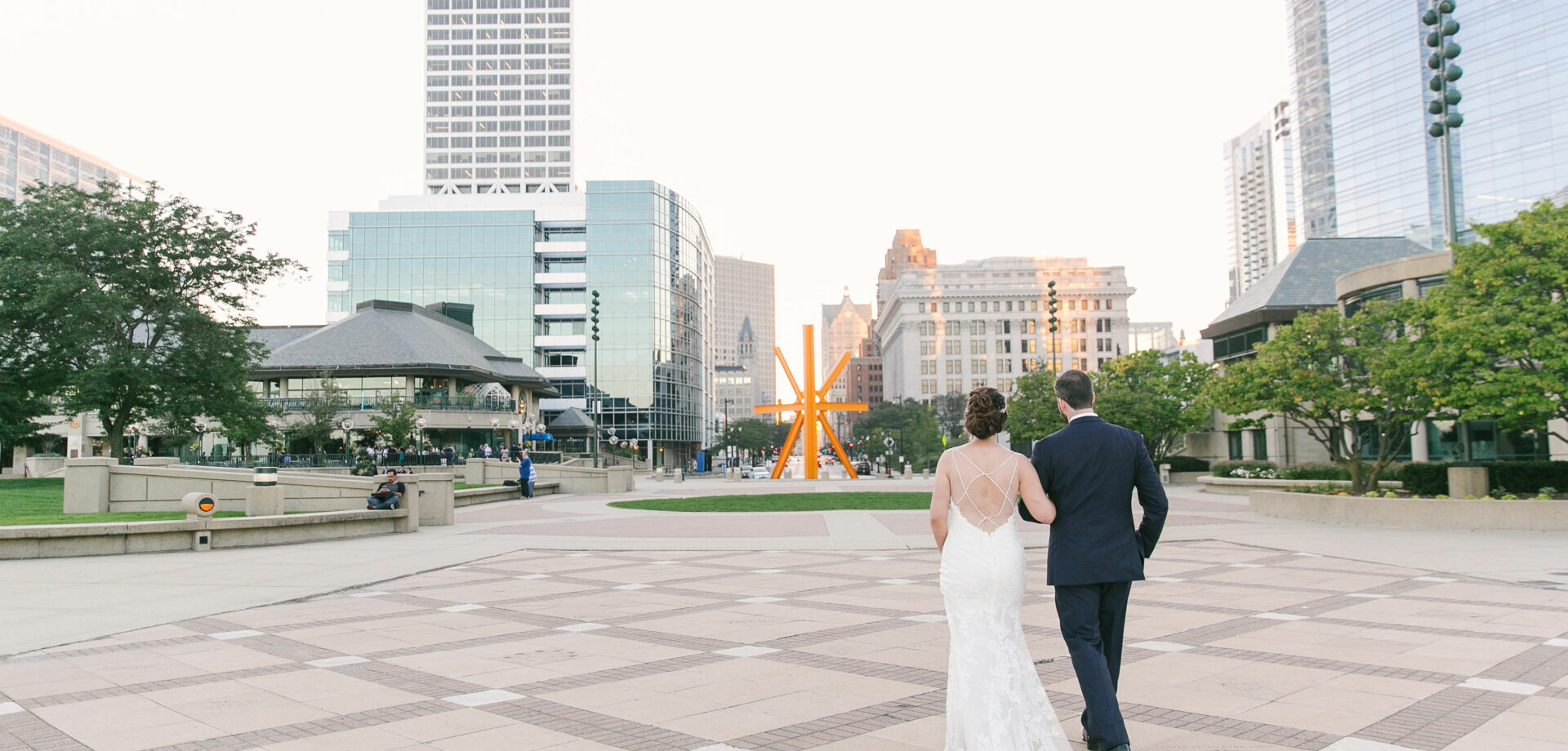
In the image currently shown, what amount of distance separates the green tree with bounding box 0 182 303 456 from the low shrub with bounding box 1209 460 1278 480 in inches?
1594

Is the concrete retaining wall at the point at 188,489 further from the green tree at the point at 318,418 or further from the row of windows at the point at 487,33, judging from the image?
the row of windows at the point at 487,33

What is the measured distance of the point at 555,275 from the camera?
101 metres

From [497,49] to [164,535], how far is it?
130490mm

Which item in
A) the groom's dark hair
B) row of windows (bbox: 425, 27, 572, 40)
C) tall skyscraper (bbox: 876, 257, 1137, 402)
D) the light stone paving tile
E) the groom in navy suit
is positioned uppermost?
Result: row of windows (bbox: 425, 27, 572, 40)

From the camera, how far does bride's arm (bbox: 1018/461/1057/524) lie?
4.99 m

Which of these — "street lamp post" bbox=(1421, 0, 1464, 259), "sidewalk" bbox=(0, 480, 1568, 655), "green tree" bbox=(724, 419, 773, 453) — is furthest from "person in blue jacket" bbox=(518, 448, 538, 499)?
"green tree" bbox=(724, 419, 773, 453)

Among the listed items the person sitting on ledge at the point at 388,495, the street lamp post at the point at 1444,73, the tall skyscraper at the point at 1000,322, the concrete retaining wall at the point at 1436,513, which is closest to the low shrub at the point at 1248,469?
the concrete retaining wall at the point at 1436,513

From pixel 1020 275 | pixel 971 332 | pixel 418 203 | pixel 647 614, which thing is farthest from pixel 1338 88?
pixel 647 614

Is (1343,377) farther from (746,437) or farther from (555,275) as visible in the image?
(746,437)

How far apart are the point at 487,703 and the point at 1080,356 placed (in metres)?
143

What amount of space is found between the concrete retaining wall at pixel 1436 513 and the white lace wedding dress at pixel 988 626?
18.4 metres

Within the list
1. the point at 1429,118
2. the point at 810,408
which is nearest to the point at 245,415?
the point at 810,408

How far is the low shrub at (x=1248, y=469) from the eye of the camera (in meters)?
39.2

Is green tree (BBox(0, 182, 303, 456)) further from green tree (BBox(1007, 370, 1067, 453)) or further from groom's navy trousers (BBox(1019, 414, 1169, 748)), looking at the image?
green tree (BBox(1007, 370, 1067, 453))
